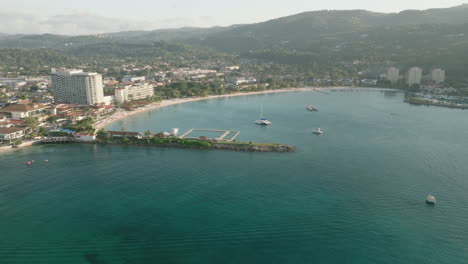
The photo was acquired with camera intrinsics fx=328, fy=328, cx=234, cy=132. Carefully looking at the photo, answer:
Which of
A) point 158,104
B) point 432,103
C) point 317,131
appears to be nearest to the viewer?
point 317,131

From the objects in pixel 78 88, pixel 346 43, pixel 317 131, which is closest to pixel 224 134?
pixel 317 131

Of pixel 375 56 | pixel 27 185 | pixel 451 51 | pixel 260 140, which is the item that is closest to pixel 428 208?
pixel 260 140

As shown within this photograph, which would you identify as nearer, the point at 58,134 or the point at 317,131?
the point at 58,134

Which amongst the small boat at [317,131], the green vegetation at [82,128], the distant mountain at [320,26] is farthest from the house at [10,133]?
the distant mountain at [320,26]

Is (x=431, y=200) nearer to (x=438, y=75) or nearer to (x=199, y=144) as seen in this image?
(x=199, y=144)

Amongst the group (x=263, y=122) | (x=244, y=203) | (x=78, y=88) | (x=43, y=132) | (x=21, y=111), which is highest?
(x=78, y=88)
